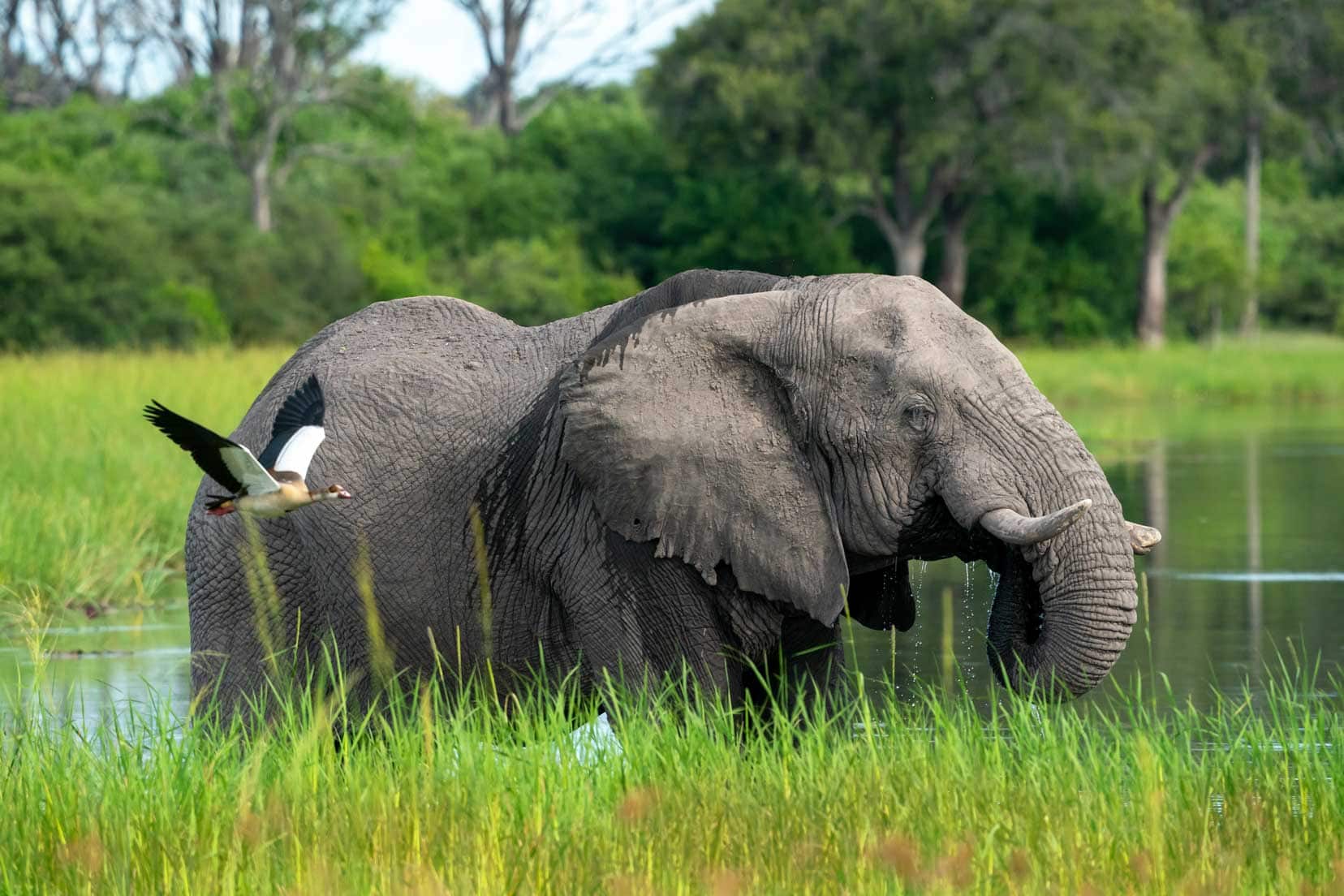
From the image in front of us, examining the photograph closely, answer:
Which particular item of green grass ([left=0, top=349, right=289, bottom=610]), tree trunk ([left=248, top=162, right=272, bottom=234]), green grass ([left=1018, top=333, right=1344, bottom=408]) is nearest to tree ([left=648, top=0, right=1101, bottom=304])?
green grass ([left=1018, top=333, right=1344, bottom=408])

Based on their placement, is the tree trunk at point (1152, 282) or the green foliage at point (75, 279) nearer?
the green foliage at point (75, 279)

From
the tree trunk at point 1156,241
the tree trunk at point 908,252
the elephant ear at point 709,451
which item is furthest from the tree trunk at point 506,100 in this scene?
the elephant ear at point 709,451

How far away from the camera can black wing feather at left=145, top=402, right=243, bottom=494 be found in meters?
4.75

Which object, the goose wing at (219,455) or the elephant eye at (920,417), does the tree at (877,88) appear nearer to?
the elephant eye at (920,417)

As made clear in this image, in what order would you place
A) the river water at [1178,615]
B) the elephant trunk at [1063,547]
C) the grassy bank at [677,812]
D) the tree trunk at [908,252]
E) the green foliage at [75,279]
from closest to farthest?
the grassy bank at [677,812], the elephant trunk at [1063,547], the river water at [1178,615], the green foliage at [75,279], the tree trunk at [908,252]

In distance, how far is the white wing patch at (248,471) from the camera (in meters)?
4.81

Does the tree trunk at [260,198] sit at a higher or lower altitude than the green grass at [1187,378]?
higher

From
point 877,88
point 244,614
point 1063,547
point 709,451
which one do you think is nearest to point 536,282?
point 877,88

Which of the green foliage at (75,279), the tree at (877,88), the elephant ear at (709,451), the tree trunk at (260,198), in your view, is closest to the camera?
the elephant ear at (709,451)

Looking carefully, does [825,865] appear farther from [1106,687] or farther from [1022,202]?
[1022,202]

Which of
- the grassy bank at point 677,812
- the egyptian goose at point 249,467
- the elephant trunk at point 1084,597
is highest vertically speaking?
the egyptian goose at point 249,467

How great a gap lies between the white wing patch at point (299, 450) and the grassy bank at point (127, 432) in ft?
3.21

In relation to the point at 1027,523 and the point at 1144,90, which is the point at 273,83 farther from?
the point at 1027,523

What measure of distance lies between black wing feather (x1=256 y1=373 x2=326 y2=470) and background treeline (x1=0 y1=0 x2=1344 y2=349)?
28429 mm
